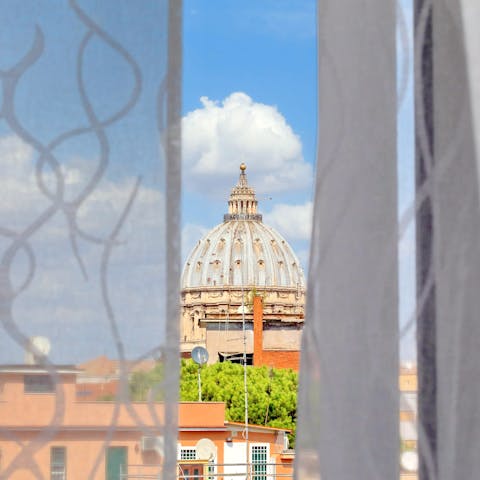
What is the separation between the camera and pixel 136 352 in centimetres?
60

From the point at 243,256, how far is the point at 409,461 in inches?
1098

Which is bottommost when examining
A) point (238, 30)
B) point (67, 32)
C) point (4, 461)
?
point (4, 461)

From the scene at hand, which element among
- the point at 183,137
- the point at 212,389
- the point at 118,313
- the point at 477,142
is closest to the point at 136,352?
the point at 118,313

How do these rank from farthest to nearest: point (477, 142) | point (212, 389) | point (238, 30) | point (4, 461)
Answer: point (212, 389) → point (238, 30) → point (477, 142) → point (4, 461)

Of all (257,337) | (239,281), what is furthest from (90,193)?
(239,281)

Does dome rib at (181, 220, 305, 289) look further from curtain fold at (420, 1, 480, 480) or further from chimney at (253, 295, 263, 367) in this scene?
curtain fold at (420, 1, 480, 480)

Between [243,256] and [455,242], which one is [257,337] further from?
[455,242]

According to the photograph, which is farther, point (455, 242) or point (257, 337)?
point (257, 337)

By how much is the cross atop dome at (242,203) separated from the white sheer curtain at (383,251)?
24.8 meters

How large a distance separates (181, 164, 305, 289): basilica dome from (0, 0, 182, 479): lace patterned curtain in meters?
26.4

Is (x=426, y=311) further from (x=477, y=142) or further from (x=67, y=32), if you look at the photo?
(x=67, y=32)

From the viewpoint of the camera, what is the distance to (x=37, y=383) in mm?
576

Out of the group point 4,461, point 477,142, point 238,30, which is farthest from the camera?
point 238,30

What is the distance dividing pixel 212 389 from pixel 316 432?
53.3ft
